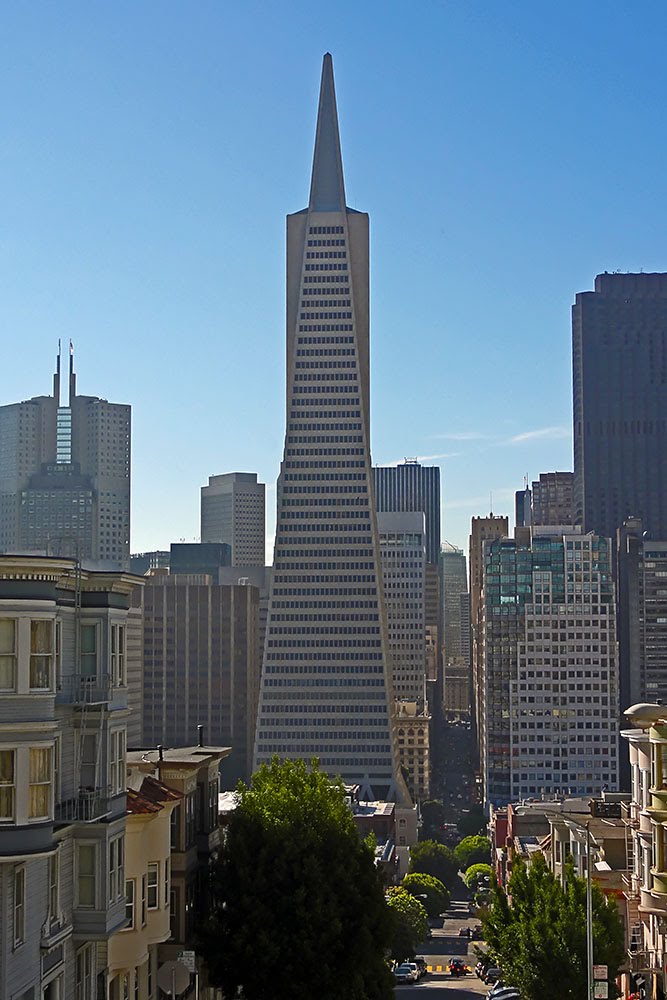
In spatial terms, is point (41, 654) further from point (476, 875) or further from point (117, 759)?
point (476, 875)

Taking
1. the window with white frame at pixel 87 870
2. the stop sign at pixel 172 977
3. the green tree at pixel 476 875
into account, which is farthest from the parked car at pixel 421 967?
the window with white frame at pixel 87 870

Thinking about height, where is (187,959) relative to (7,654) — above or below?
below

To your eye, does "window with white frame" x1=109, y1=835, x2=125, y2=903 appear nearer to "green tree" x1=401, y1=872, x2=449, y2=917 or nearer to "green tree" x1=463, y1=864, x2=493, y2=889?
"green tree" x1=401, y1=872, x2=449, y2=917

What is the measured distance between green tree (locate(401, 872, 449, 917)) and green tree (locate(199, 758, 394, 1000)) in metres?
95.6

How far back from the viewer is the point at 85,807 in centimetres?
4312

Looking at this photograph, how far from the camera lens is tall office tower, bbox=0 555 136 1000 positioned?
3875 centimetres

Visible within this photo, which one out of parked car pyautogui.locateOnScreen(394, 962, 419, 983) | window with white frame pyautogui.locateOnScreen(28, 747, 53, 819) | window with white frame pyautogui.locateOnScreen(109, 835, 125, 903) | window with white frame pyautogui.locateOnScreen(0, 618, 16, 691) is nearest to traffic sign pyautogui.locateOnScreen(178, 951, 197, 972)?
window with white frame pyautogui.locateOnScreen(109, 835, 125, 903)

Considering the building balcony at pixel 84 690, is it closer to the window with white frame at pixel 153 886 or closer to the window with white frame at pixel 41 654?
the window with white frame at pixel 41 654

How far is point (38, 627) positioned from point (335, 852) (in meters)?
Result: 22.9

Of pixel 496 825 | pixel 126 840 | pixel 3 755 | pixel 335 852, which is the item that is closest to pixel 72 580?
pixel 3 755

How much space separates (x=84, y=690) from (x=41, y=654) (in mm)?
3584

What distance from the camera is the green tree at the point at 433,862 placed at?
185750 mm

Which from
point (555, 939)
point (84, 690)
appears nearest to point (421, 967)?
point (555, 939)

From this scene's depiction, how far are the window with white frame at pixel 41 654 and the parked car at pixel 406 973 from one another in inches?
2626
